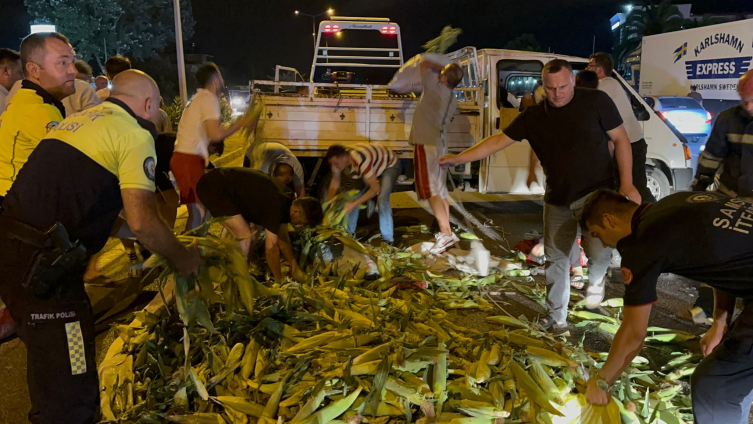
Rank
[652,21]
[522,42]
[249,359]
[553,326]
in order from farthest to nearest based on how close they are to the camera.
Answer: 1. [522,42]
2. [652,21]
3. [553,326]
4. [249,359]

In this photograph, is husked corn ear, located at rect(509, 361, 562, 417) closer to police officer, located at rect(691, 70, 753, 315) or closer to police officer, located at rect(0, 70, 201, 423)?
police officer, located at rect(0, 70, 201, 423)

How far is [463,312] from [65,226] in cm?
331

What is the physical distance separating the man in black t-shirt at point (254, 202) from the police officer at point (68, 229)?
5.96 ft

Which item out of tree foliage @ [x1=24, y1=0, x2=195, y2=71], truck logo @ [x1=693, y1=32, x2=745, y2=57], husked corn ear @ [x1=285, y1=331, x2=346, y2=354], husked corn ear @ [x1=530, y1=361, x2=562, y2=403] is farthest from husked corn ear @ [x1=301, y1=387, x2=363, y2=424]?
tree foliage @ [x1=24, y1=0, x2=195, y2=71]

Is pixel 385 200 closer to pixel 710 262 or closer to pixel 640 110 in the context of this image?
pixel 640 110

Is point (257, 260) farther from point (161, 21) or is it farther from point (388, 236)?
point (161, 21)

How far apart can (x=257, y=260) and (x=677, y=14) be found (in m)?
32.7

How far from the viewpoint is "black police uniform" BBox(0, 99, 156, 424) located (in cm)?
254

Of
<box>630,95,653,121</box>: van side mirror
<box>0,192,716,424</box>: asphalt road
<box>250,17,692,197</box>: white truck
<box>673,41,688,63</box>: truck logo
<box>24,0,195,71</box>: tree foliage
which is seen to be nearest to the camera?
<box>0,192,716,424</box>: asphalt road

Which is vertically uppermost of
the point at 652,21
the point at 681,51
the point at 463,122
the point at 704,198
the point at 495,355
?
the point at 652,21

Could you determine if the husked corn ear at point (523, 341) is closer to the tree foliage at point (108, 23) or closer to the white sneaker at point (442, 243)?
the white sneaker at point (442, 243)

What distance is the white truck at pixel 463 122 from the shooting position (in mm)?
7438

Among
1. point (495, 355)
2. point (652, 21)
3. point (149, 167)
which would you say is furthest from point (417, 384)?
point (652, 21)

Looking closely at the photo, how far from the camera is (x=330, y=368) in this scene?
10.0ft
